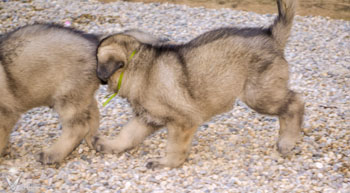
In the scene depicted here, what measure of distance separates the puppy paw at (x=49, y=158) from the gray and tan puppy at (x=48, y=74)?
0.84 ft

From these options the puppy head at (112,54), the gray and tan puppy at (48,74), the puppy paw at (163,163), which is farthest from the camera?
the puppy paw at (163,163)

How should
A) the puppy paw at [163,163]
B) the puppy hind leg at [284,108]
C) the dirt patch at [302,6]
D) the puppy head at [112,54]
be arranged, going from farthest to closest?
1. the dirt patch at [302,6]
2. the puppy paw at [163,163]
3. the puppy hind leg at [284,108]
4. the puppy head at [112,54]

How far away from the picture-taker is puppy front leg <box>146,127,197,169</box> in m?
3.51

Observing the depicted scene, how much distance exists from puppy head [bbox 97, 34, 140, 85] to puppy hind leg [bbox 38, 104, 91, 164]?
45cm

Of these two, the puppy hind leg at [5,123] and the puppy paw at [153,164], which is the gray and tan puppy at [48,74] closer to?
the puppy hind leg at [5,123]

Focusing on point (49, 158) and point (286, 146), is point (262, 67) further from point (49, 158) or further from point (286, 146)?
point (49, 158)

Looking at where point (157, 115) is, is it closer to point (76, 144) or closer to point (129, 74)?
point (129, 74)

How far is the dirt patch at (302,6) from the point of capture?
8164 millimetres

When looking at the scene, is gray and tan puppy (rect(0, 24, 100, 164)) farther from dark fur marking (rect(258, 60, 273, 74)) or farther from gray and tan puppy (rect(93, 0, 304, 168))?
dark fur marking (rect(258, 60, 273, 74))

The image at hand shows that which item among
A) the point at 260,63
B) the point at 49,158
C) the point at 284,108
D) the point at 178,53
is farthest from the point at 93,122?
the point at 284,108

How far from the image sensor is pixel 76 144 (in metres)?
3.77

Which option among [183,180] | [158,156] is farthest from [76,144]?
[183,180]

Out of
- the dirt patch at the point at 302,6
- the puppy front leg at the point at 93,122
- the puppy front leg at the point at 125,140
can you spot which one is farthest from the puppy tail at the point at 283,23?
the dirt patch at the point at 302,6

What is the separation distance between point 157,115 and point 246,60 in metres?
0.87
